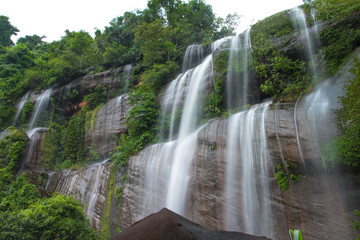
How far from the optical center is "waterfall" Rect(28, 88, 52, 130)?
18000mm

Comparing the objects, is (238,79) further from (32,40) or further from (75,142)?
(32,40)

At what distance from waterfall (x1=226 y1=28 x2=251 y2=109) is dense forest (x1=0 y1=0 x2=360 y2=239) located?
0.28 m

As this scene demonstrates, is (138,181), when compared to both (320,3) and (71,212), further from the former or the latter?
(320,3)

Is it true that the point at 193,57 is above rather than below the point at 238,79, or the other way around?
above

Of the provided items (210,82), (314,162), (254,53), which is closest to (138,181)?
(210,82)

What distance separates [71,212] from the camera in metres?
6.02

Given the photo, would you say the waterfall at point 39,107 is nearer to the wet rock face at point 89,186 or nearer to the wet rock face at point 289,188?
the wet rock face at point 89,186

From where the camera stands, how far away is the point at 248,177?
209 inches

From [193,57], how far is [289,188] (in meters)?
11.6

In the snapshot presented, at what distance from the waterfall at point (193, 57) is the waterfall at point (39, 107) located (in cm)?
1359

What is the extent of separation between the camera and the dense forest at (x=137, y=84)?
525 cm

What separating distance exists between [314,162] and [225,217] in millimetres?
2587

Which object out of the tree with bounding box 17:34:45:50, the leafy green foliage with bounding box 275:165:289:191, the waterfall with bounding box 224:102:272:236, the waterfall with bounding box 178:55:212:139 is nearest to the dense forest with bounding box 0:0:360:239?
the waterfall with bounding box 178:55:212:139

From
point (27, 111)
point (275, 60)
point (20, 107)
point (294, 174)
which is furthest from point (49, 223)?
point (20, 107)
